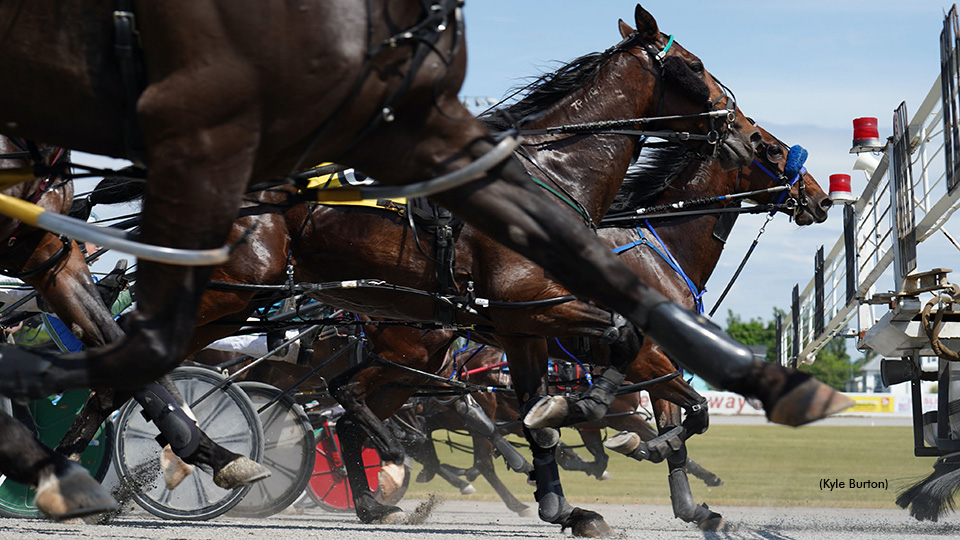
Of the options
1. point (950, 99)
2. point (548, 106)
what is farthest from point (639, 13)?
point (950, 99)

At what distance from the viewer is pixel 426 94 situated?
2879 mm

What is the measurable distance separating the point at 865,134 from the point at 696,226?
1461 mm

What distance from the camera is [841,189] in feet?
27.3

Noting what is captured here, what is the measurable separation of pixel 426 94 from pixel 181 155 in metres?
0.65

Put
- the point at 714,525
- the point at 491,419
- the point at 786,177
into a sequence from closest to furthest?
1. the point at 714,525
2. the point at 786,177
3. the point at 491,419

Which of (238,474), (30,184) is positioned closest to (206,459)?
(238,474)

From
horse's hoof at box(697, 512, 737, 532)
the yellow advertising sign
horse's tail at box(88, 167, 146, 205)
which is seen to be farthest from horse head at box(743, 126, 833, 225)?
the yellow advertising sign

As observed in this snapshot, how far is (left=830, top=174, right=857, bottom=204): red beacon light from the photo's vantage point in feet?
27.1

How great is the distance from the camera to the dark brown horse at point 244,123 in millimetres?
2602

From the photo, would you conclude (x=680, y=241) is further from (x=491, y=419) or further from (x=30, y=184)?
(x=30, y=184)

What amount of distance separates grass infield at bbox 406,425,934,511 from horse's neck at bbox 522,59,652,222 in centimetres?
273

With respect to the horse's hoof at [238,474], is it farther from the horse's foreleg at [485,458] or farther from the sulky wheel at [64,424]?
the horse's foreleg at [485,458]

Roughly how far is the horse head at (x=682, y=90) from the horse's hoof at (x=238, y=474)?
3.42 meters

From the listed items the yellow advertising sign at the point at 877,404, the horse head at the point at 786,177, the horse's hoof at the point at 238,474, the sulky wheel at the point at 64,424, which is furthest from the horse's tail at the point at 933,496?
the yellow advertising sign at the point at 877,404
